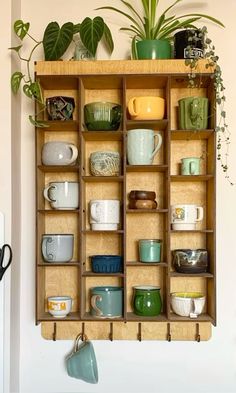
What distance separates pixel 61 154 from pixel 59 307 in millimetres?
569

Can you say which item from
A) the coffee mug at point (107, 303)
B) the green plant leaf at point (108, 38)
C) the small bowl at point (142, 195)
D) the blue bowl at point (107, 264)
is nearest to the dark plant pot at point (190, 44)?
the green plant leaf at point (108, 38)

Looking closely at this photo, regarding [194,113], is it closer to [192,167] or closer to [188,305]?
[192,167]

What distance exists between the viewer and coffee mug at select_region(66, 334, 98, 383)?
1768mm

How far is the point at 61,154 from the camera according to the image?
5.78 feet

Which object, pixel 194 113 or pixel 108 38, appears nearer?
pixel 194 113

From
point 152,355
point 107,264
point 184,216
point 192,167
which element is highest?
point 192,167

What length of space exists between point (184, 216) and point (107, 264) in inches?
13.3

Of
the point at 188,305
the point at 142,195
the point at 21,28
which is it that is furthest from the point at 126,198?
the point at 21,28

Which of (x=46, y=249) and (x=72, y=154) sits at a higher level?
(x=72, y=154)

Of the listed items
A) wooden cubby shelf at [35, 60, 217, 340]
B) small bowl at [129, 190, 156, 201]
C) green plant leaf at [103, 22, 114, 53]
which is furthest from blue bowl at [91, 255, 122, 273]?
green plant leaf at [103, 22, 114, 53]

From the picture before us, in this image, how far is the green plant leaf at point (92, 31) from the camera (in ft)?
5.72

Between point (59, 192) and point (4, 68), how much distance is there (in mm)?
501

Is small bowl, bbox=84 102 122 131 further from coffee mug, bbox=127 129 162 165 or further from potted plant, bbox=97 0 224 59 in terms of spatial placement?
potted plant, bbox=97 0 224 59

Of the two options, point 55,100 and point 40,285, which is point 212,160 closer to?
point 55,100
